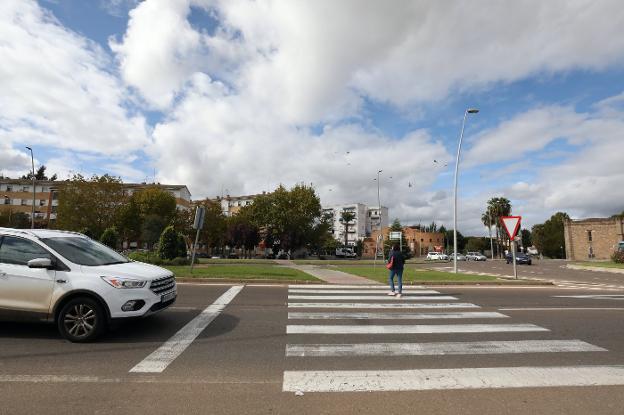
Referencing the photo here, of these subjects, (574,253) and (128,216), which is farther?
(574,253)

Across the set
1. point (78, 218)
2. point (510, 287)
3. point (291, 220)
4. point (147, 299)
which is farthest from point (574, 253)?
point (147, 299)

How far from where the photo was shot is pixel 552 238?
340ft

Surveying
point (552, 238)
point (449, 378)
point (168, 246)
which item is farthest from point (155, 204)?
point (552, 238)

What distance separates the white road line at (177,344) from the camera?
16.6ft

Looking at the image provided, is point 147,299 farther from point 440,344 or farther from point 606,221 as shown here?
point 606,221

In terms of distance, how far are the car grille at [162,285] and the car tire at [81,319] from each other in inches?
30.9

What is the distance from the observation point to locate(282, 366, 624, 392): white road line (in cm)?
447

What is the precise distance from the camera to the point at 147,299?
6.32 metres

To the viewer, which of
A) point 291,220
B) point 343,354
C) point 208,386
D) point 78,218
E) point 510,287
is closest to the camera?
point 208,386

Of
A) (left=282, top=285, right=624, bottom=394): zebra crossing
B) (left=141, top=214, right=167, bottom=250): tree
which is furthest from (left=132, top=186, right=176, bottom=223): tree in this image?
(left=282, top=285, right=624, bottom=394): zebra crossing

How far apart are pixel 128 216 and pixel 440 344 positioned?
200 ft

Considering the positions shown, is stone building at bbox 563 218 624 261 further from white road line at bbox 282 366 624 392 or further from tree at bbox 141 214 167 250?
white road line at bbox 282 366 624 392

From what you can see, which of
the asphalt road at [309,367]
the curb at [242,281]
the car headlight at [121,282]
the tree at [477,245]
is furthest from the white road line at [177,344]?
the tree at [477,245]

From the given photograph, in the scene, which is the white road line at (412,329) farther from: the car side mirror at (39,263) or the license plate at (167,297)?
the car side mirror at (39,263)
